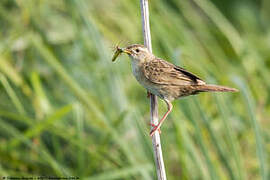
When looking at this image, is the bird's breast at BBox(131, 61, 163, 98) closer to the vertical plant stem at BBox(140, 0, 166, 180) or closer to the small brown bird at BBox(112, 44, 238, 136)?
the small brown bird at BBox(112, 44, 238, 136)

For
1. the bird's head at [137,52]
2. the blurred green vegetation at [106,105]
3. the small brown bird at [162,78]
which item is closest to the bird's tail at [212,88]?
the small brown bird at [162,78]

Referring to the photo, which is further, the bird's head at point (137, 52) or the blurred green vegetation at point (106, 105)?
the blurred green vegetation at point (106, 105)

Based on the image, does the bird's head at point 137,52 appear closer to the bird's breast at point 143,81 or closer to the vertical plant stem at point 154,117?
the bird's breast at point 143,81

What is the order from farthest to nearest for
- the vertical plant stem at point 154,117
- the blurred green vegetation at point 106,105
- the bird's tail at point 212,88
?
the blurred green vegetation at point 106,105 → the bird's tail at point 212,88 → the vertical plant stem at point 154,117

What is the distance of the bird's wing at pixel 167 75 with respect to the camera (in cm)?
312

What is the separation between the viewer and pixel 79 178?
3592 mm

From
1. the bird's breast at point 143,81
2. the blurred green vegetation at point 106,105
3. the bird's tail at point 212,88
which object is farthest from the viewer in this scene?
the blurred green vegetation at point 106,105

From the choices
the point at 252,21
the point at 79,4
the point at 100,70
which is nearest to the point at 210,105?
the point at 100,70

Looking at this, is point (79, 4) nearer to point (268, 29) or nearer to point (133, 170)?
point (133, 170)

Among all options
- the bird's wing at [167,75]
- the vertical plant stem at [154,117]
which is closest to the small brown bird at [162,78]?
the bird's wing at [167,75]

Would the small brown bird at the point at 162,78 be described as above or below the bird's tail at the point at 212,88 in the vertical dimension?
above

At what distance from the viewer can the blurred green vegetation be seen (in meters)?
3.50

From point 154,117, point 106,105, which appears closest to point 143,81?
point 154,117

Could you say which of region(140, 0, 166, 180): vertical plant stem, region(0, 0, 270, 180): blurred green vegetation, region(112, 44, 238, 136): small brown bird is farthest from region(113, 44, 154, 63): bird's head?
region(0, 0, 270, 180): blurred green vegetation
